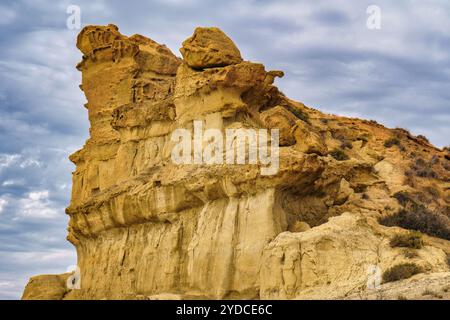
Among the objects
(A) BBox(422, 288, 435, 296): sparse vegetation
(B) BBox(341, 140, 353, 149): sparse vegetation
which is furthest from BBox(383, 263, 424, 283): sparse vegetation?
(B) BBox(341, 140, 353, 149): sparse vegetation

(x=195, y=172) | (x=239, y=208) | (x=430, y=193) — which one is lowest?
(x=239, y=208)

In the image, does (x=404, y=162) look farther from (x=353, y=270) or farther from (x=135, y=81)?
(x=353, y=270)

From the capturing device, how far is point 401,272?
21688 mm

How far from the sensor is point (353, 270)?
22203 mm

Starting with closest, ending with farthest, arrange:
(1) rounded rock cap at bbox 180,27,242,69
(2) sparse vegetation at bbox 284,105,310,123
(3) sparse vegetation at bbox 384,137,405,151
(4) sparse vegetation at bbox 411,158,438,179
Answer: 1. (1) rounded rock cap at bbox 180,27,242,69
2. (4) sparse vegetation at bbox 411,158,438,179
3. (2) sparse vegetation at bbox 284,105,310,123
4. (3) sparse vegetation at bbox 384,137,405,151

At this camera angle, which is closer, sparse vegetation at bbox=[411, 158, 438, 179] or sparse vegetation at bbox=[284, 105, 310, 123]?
sparse vegetation at bbox=[411, 158, 438, 179]

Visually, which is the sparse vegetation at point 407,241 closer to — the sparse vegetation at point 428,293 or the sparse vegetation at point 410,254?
the sparse vegetation at point 410,254

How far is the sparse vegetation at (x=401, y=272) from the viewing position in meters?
21.5

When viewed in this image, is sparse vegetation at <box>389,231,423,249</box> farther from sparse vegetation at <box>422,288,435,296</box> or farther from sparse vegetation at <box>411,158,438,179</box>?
sparse vegetation at <box>411,158,438,179</box>

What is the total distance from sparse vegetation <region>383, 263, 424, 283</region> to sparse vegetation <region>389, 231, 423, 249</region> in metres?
1.41

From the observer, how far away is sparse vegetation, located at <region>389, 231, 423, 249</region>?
2345 centimetres

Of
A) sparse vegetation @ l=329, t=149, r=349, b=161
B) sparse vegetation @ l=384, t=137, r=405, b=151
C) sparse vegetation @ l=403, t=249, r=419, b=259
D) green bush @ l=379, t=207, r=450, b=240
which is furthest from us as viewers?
sparse vegetation @ l=384, t=137, r=405, b=151
